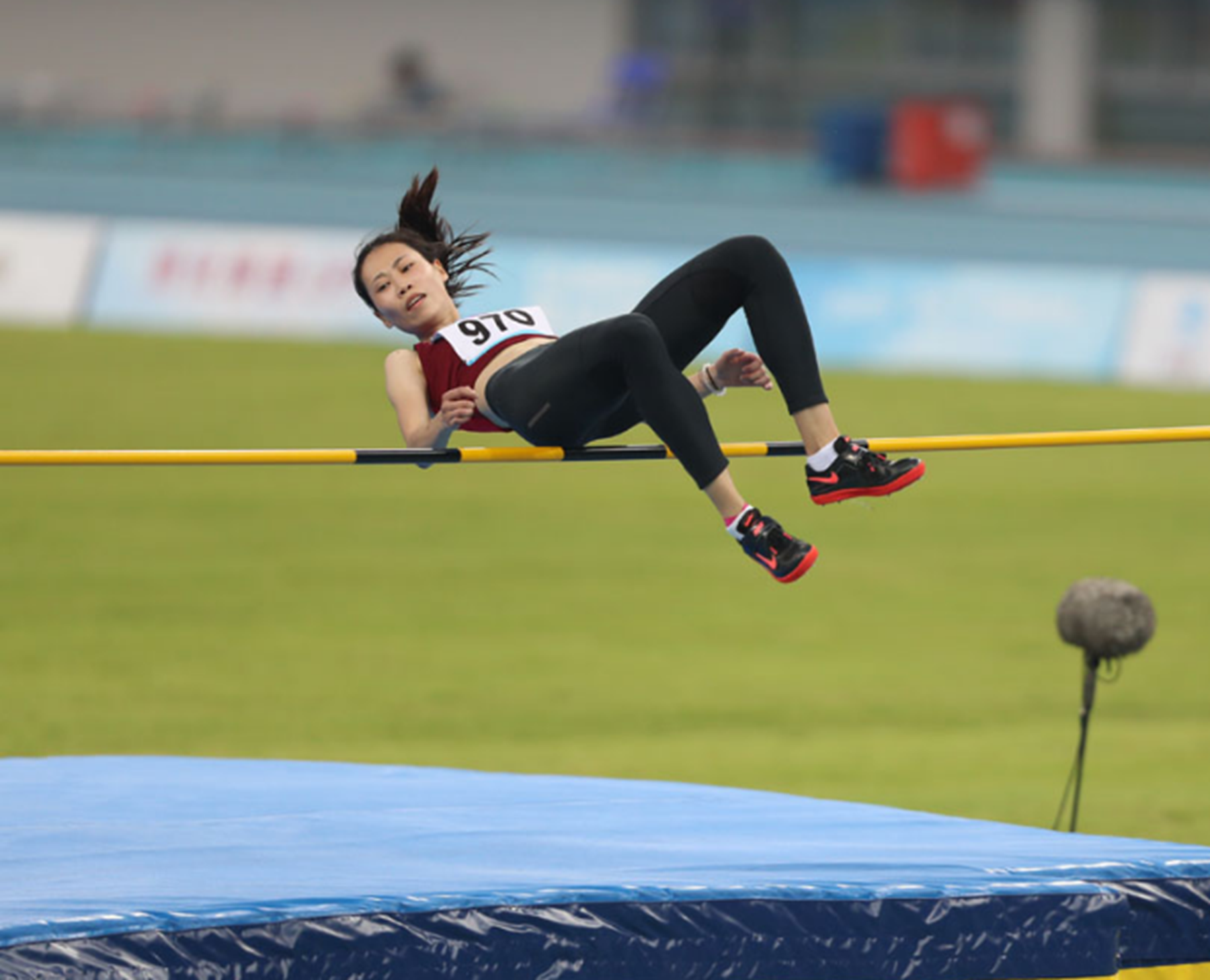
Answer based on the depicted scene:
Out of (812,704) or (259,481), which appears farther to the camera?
(259,481)

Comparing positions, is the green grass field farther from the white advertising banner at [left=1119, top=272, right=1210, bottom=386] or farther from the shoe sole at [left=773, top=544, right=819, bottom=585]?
the shoe sole at [left=773, top=544, right=819, bottom=585]

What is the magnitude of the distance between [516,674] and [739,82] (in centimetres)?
2079

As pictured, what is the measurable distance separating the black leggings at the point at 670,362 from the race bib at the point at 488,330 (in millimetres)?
88

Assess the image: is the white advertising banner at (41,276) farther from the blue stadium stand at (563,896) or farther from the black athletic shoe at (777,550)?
the black athletic shoe at (777,550)

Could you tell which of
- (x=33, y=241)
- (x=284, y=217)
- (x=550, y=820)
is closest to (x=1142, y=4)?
(x=284, y=217)

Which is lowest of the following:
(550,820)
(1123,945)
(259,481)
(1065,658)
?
(1123,945)

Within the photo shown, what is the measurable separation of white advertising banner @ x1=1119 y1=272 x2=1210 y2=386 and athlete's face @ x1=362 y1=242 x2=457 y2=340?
871 cm

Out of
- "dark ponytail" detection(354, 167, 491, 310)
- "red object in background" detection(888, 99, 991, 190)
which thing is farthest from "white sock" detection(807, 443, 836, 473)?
"red object in background" detection(888, 99, 991, 190)

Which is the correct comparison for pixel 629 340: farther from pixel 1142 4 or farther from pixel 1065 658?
pixel 1142 4

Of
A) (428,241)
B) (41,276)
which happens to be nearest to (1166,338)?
(41,276)

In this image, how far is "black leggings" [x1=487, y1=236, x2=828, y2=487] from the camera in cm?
373

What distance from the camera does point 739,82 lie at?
2720 cm

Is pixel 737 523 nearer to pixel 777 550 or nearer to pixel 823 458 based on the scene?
pixel 777 550

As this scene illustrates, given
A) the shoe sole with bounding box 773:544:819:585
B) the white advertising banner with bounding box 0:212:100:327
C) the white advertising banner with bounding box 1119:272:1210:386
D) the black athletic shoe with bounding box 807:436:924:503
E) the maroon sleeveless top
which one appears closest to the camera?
the shoe sole with bounding box 773:544:819:585
